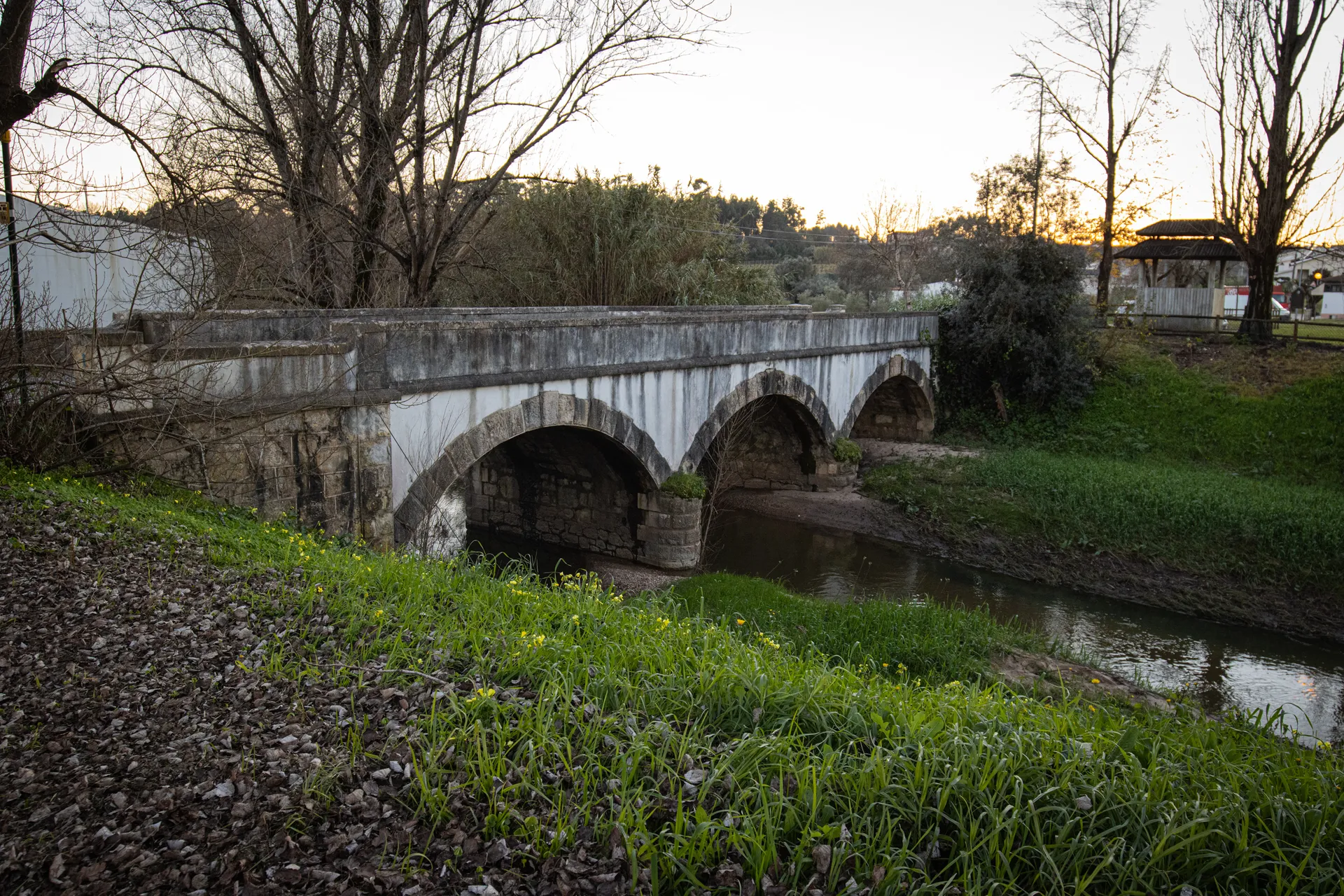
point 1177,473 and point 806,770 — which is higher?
point 806,770

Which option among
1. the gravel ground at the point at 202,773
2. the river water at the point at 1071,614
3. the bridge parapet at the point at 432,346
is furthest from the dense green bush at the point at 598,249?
the gravel ground at the point at 202,773

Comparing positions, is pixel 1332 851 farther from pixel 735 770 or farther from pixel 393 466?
pixel 393 466

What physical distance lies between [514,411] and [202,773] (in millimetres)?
6861

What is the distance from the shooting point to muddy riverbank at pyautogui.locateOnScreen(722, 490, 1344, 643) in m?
12.5

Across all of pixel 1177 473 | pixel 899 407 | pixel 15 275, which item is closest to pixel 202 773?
pixel 15 275

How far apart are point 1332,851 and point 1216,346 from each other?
2098 cm

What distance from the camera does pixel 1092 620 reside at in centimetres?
1264

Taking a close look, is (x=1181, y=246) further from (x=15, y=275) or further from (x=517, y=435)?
(x=15, y=275)

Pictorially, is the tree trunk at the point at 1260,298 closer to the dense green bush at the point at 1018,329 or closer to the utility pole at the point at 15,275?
the dense green bush at the point at 1018,329

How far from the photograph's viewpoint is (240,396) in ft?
23.7

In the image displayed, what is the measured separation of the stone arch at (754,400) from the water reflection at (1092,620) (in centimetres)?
201

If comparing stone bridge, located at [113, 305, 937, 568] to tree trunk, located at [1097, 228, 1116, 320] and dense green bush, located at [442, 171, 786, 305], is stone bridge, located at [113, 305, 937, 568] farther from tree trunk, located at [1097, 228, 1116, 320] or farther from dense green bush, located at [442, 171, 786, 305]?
tree trunk, located at [1097, 228, 1116, 320]

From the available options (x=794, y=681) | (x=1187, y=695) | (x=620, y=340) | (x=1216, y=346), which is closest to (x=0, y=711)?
(x=794, y=681)

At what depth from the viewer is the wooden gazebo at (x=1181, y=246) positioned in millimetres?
23234
